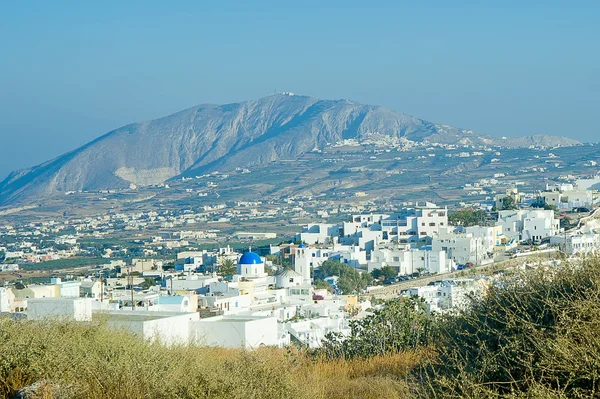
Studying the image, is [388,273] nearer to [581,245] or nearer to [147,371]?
[581,245]

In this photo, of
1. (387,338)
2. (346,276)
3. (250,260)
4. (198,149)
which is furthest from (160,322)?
(198,149)

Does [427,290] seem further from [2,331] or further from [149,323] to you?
[2,331]

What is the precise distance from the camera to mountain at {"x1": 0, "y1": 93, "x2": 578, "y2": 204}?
6663 inches

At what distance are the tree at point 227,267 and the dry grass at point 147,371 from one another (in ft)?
101

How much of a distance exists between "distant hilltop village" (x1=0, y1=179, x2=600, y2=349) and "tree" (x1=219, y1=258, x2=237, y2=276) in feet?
0.26

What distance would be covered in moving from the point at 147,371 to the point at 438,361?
181cm

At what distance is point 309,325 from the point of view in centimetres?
2175

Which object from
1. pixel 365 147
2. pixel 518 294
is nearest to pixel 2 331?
pixel 518 294

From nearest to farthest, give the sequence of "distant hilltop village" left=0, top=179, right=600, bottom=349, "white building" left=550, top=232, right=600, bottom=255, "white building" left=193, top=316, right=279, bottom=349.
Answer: "white building" left=550, top=232, right=600, bottom=255 < "white building" left=193, top=316, right=279, bottom=349 < "distant hilltop village" left=0, top=179, right=600, bottom=349

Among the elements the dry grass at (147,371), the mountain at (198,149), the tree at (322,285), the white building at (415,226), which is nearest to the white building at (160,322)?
the dry grass at (147,371)

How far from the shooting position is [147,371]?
19.4 feet

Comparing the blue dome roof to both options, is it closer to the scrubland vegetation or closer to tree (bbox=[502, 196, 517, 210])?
tree (bbox=[502, 196, 517, 210])

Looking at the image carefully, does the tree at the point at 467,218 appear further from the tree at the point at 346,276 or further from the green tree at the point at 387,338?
the green tree at the point at 387,338

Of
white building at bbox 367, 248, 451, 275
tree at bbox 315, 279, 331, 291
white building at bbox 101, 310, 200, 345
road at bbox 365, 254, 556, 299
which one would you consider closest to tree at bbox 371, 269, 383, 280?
white building at bbox 367, 248, 451, 275
